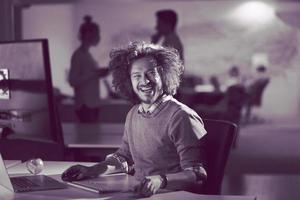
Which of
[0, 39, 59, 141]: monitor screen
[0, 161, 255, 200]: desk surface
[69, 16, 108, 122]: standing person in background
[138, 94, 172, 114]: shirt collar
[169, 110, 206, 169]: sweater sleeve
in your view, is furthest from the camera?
[69, 16, 108, 122]: standing person in background

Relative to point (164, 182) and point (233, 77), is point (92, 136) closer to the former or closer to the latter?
point (164, 182)

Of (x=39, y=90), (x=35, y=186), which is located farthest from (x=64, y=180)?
(x=39, y=90)

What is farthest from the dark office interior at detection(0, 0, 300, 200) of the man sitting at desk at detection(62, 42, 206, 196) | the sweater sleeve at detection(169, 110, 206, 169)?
the sweater sleeve at detection(169, 110, 206, 169)

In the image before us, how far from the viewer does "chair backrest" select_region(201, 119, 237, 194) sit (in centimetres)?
235

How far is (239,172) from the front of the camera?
617cm

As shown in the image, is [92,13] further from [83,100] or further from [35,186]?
[35,186]

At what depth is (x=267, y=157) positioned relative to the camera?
6.77m

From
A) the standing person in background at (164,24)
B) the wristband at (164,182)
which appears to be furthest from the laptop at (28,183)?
the standing person in background at (164,24)

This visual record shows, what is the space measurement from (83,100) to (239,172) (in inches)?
73.6

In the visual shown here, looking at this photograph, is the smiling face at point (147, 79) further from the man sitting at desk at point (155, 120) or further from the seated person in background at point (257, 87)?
the seated person in background at point (257, 87)

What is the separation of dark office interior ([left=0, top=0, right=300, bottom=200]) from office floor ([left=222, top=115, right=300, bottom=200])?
1cm

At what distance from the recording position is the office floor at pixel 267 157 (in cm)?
566

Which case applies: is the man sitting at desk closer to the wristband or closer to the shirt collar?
the shirt collar

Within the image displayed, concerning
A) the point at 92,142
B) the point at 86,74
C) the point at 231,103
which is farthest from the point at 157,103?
the point at 231,103
